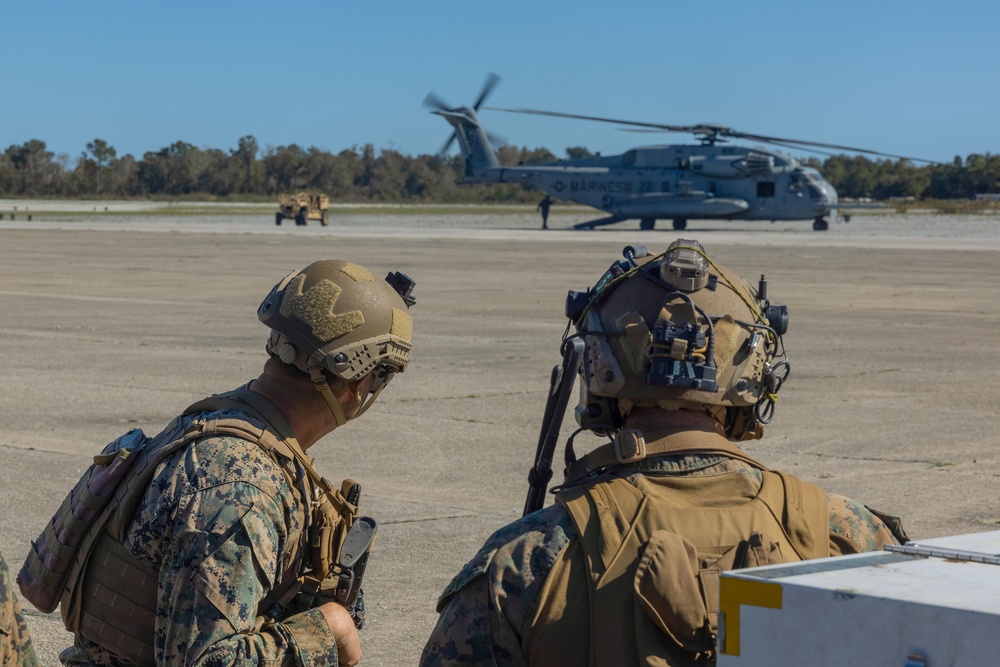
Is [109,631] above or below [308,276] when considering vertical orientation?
below

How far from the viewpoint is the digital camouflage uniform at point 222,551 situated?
2.79m

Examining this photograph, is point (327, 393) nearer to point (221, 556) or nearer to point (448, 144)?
point (221, 556)

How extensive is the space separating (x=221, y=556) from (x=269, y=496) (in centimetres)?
19

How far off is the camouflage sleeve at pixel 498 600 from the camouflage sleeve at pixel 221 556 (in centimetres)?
48

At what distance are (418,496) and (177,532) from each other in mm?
5311

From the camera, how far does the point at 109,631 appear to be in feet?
10.0

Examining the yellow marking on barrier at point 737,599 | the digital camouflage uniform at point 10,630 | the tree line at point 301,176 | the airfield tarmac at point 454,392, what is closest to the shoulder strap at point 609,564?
the yellow marking on barrier at point 737,599

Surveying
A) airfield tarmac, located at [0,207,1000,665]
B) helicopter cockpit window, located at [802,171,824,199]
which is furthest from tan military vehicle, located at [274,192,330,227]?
airfield tarmac, located at [0,207,1000,665]

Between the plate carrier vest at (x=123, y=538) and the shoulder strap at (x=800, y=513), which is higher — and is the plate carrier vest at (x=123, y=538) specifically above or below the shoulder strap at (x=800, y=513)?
below

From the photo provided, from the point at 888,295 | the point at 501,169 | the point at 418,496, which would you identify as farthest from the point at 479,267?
the point at 501,169

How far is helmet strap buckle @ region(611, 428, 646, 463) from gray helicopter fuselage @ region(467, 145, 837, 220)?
53.2 meters

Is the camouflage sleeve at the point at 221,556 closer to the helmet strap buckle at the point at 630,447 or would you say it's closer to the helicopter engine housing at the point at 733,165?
the helmet strap buckle at the point at 630,447

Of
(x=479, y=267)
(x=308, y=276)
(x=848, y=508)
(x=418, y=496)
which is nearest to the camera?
(x=848, y=508)

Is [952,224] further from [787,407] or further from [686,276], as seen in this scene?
[686,276]
